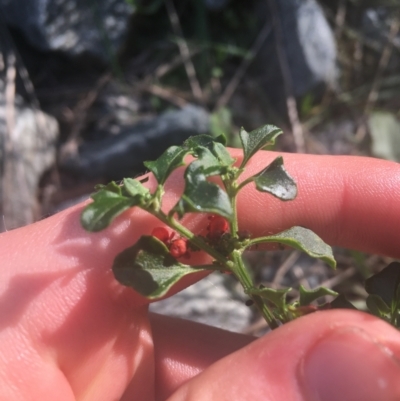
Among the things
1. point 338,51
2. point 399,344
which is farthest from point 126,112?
point 399,344

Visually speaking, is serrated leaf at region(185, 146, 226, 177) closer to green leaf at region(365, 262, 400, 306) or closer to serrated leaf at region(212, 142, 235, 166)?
serrated leaf at region(212, 142, 235, 166)

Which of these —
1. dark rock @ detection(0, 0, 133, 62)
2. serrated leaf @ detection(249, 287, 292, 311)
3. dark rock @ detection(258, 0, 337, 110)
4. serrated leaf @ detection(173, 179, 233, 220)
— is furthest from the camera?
dark rock @ detection(258, 0, 337, 110)

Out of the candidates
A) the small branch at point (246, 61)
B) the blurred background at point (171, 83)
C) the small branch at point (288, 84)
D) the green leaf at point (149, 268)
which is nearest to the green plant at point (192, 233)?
the green leaf at point (149, 268)

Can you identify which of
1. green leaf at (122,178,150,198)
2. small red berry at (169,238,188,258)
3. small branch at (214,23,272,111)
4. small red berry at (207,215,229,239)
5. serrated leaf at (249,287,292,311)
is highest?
green leaf at (122,178,150,198)

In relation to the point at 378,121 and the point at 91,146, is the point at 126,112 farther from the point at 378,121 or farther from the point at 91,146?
the point at 378,121

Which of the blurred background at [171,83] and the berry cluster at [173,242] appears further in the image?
the blurred background at [171,83]

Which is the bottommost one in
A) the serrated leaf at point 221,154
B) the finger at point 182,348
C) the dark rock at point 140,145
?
the finger at point 182,348

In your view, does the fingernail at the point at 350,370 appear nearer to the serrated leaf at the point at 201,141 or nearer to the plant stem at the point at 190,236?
the plant stem at the point at 190,236

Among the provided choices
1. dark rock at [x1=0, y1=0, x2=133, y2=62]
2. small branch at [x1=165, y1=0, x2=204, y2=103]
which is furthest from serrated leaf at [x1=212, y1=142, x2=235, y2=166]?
small branch at [x1=165, y1=0, x2=204, y2=103]
